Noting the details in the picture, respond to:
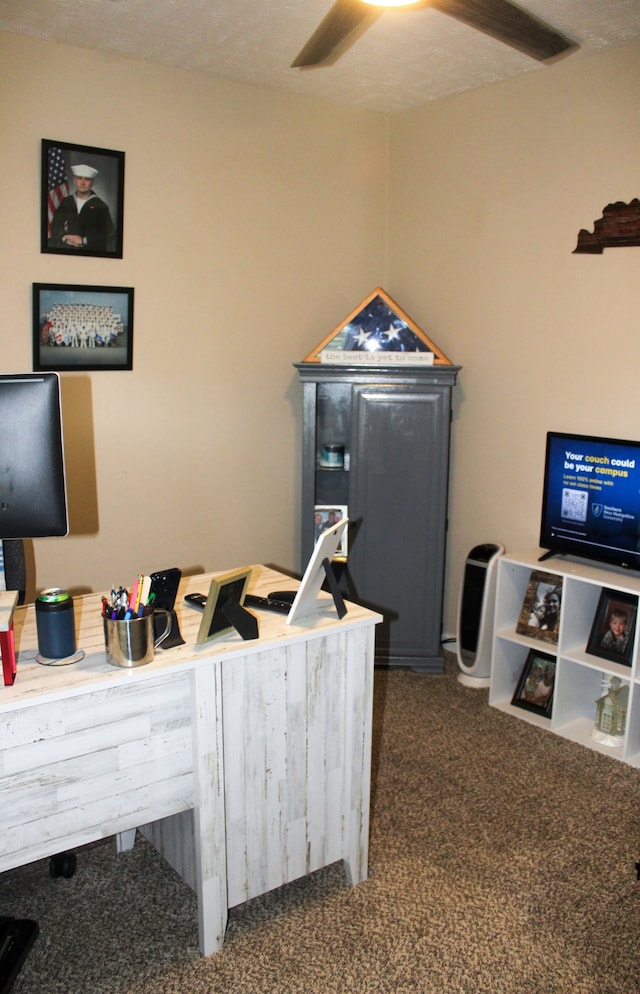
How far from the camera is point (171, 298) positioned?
151 inches

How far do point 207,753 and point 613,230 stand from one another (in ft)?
9.03

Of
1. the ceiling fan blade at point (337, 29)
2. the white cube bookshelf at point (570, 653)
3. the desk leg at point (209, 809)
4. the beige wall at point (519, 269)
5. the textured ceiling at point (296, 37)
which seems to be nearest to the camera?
the desk leg at point (209, 809)

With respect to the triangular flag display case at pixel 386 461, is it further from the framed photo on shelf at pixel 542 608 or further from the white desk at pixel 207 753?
the white desk at pixel 207 753

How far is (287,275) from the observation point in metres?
4.21

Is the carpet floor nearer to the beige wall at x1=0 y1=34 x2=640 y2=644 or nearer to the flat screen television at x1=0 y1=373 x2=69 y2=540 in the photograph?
the flat screen television at x1=0 y1=373 x2=69 y2=540

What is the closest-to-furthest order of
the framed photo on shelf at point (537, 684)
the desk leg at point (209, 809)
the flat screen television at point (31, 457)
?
the flat screen television at point (31, 457) < the desk leg at point (209, 809) < the framed photo on shelf at point (537, 684)

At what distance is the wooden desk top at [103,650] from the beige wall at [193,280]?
1.33 m

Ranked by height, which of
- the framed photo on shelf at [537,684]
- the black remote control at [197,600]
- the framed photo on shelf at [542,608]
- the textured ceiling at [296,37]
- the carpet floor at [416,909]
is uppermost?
the textured ceiling at [296,37]

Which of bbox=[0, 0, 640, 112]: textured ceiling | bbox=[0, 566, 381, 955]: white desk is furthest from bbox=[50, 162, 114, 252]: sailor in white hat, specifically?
bbox=[0, 566, 381, 955]: white desk

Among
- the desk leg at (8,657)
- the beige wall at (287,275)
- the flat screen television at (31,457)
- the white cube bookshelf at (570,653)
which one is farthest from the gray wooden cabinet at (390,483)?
the desk leg at (8,657)

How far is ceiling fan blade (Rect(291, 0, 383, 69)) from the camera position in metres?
2.34

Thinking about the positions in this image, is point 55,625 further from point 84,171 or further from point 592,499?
point 592,499

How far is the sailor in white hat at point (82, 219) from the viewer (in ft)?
11.4

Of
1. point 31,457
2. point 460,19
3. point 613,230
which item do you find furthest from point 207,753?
point 613,230
